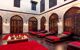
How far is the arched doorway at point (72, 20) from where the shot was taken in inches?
250

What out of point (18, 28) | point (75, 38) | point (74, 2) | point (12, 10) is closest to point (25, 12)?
point (12, 10)

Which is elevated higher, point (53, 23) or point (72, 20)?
point (72, 20)

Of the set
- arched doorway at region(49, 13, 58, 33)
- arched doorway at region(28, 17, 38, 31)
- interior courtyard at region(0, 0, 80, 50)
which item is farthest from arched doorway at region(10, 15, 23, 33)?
arched doorway at region(49, 13, 58, 33)

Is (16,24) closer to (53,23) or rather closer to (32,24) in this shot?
(32,24)

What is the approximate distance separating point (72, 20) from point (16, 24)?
8474 mm

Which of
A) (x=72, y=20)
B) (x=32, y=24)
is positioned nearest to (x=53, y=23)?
(x=72, y=20)

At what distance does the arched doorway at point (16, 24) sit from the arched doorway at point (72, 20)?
7.53 m

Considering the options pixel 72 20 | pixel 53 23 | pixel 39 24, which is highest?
pixel 72 20

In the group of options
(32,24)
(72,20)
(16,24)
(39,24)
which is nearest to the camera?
(72,20)

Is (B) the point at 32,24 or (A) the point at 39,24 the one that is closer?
(B) the point at 32,24

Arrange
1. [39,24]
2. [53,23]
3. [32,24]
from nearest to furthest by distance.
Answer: [53,23], [32,24], [39,24]

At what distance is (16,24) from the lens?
39.4 feet

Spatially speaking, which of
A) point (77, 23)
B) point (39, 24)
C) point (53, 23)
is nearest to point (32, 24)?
point (39, 24)

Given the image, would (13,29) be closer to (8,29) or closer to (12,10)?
(8,29)
